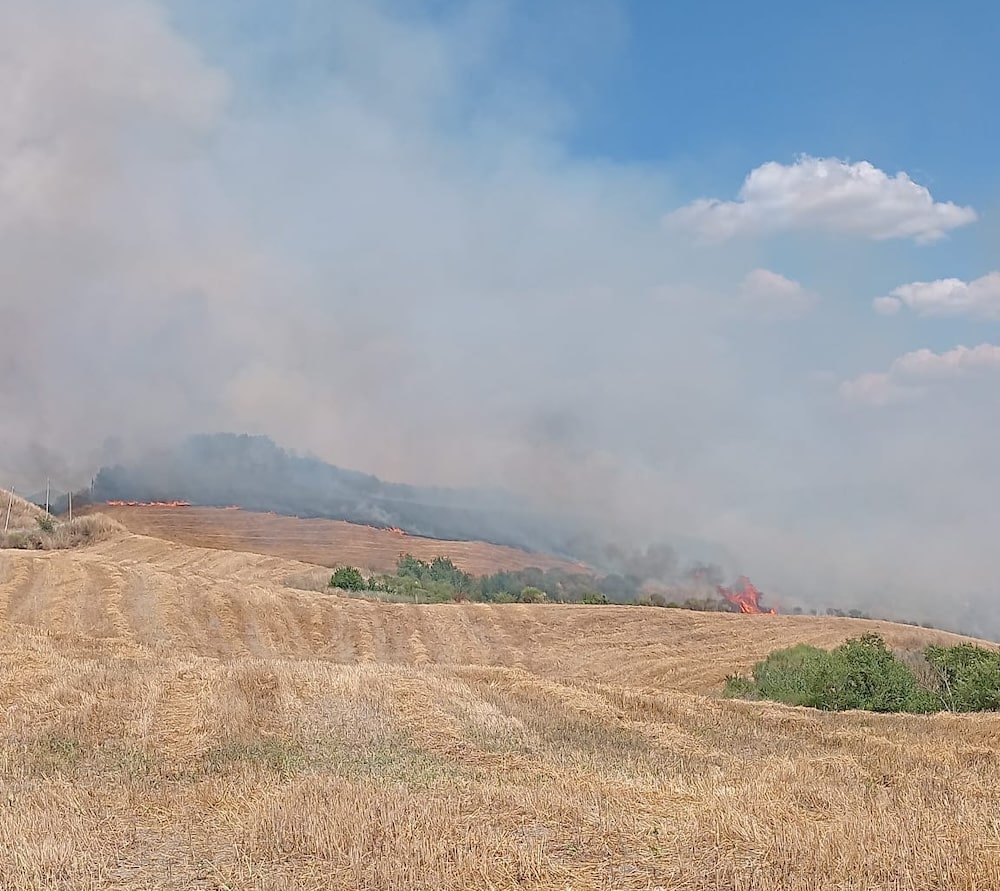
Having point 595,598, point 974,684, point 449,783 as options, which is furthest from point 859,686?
point 595,598

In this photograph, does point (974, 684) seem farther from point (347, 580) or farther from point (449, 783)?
point (347, 580)

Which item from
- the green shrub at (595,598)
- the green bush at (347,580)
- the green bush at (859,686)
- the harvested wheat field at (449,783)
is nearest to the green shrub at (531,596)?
the green shrub at (595,598)

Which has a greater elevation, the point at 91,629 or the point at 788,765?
the point at 788,765

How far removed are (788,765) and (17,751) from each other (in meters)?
12.0

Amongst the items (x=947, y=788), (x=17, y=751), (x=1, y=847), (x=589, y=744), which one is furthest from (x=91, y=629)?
(x=947, y=788)

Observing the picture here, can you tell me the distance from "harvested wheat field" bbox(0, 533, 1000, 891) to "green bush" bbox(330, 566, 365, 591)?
40.6 metres

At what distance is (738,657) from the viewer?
46750mm

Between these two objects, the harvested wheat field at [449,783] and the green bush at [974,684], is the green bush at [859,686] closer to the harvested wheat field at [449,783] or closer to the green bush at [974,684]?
the green bush at [974,684]

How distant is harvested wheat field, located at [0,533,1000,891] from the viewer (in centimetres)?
846

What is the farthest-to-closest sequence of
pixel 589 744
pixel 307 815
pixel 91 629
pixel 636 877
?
pixel 91 629
pixel 589 744
pixel 307 815
pixel 636 877

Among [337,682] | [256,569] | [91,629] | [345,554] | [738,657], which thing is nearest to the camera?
[337,682]

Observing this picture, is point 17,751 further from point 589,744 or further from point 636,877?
point 636,877

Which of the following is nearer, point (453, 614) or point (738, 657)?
point (738, 657)

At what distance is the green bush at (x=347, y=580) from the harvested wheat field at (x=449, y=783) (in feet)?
133
